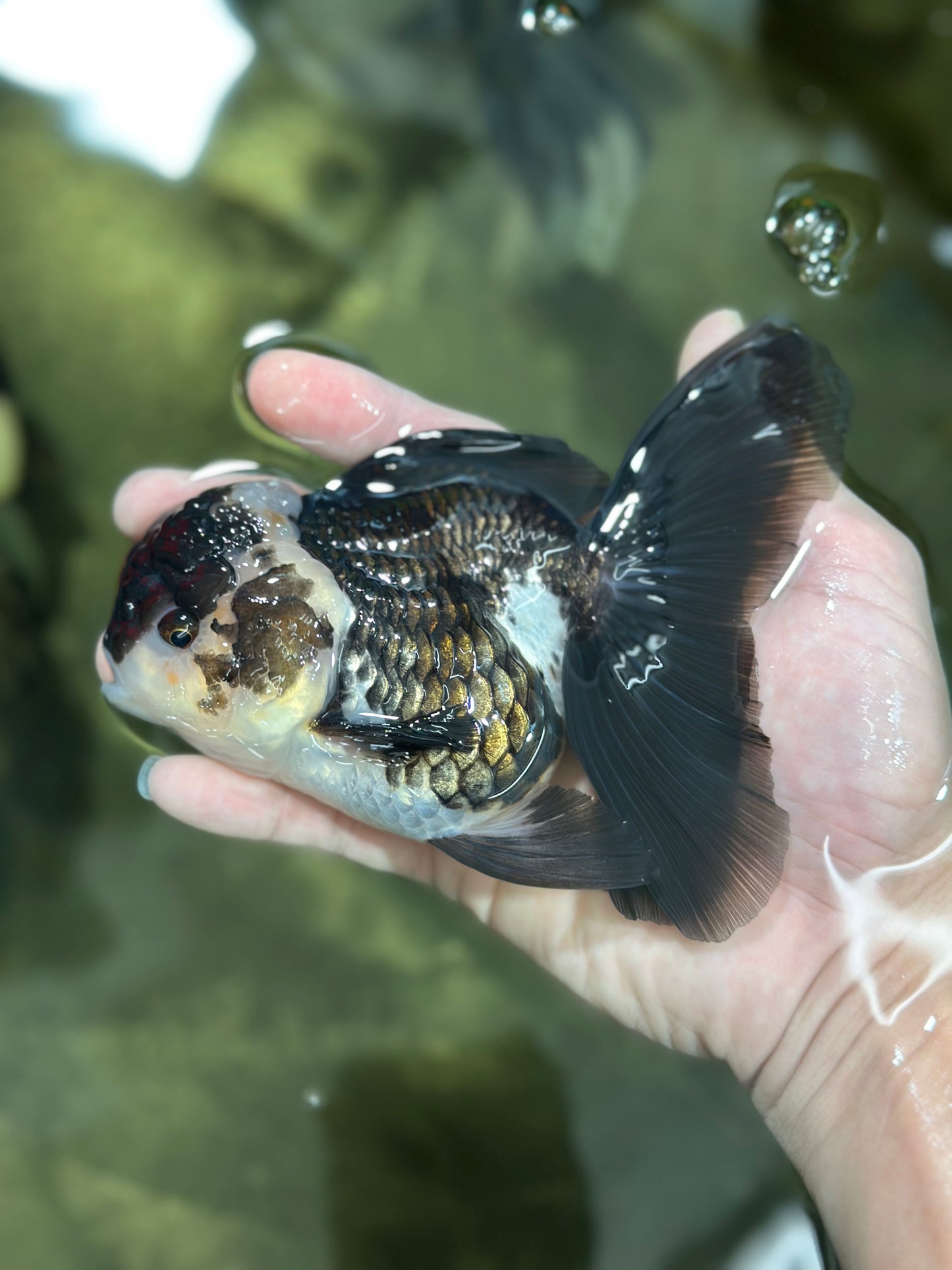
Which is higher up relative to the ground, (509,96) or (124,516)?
(509,96)

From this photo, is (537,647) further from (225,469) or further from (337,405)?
(225,469)

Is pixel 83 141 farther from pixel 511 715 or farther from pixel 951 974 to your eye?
pixel 951 974

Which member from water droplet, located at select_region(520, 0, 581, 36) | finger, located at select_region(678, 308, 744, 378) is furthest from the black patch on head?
water droplet, located at select_region(520, 0, 581, 36)

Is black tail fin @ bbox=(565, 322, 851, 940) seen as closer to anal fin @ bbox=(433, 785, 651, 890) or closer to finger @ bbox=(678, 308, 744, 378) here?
anal fin @ bbox=(433, 785, 651, 890)

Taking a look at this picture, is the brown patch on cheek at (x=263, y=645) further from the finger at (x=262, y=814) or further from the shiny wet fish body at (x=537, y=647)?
the finger at (x=262, y=814)

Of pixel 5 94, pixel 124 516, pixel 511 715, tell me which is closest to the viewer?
pixel 511 715

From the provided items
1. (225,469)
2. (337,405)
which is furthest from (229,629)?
(225,469)

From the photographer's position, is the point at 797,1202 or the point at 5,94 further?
the point at 5,94

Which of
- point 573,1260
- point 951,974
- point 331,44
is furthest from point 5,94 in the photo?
point 573,1260
